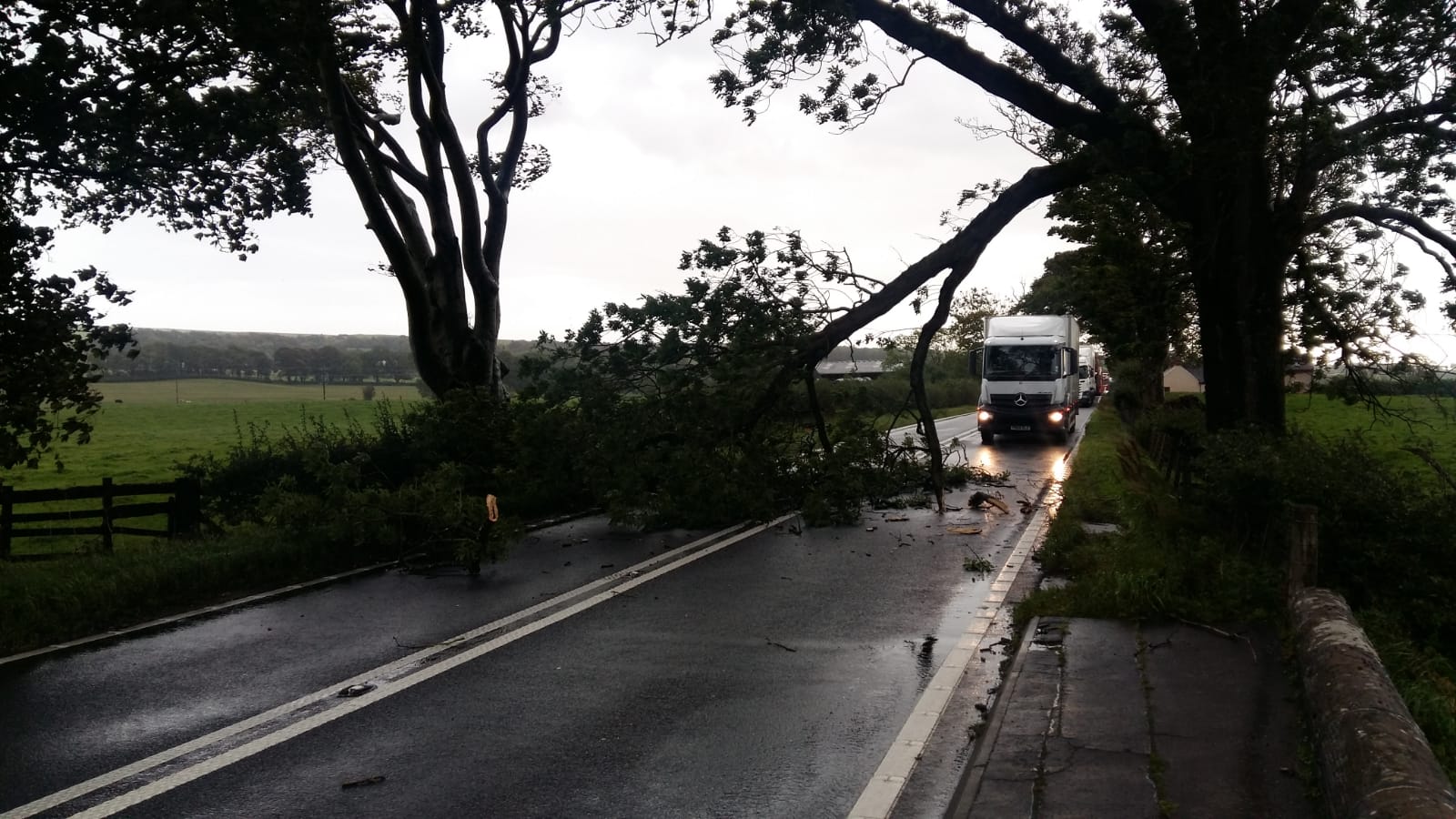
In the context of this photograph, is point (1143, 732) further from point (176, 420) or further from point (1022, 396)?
point (176, 420)

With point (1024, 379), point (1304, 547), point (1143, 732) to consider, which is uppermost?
point (1024, 379)

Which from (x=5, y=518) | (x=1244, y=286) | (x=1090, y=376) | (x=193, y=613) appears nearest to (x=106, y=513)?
(x=5, y=518)

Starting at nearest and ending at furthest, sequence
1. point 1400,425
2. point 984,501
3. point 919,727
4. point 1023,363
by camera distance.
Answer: point 919,727
point 984,501
point 1023,363
point 1400,425

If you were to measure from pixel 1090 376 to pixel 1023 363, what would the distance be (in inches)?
1314

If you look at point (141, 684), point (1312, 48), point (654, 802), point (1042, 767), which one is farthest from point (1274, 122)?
point (141, 684)

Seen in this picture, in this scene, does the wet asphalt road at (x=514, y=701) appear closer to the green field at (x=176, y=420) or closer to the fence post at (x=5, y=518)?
the fence post at (x=5, y=518)

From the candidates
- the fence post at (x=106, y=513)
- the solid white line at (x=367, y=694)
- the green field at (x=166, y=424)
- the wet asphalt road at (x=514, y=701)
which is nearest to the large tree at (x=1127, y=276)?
the wet asphalt road at (x=514, y=701)

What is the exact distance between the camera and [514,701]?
6.47m

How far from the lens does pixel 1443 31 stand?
11.3 metres

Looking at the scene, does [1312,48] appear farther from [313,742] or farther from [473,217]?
[473,217]

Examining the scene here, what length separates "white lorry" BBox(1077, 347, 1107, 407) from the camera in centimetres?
5790

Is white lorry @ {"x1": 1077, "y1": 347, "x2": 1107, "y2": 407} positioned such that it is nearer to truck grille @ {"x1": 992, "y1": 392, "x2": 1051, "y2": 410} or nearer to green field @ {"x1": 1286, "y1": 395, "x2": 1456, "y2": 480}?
green field @ {"x1": 1286, "y1": 395, "x2": 1456, "y2": 480}

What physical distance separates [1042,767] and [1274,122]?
31.2 feet

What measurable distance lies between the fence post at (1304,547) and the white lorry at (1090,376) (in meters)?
48.4
